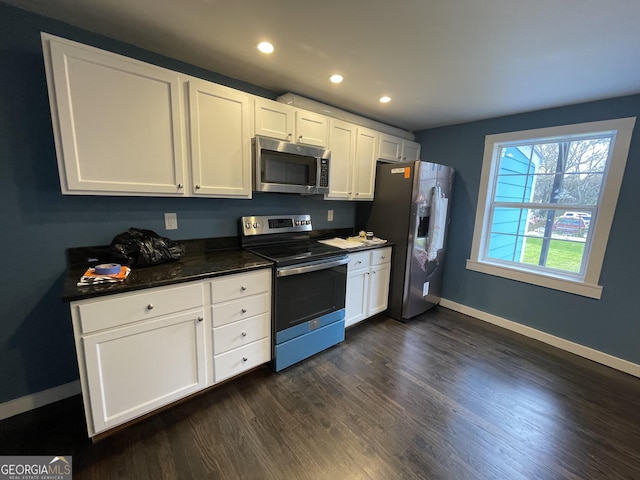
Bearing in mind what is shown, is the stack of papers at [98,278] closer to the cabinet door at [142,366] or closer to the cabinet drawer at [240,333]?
the cabinet door at [142,366]

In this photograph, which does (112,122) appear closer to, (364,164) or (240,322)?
(240,322)

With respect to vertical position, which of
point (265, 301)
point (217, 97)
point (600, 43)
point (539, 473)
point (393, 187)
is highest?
point (600, 43)

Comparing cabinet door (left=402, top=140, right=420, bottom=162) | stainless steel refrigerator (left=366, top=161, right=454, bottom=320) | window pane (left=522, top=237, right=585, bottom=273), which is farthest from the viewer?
cabinet door (left=402, top=140, right=420, bottom=162)

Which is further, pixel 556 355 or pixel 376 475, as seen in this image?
pixel 556 355

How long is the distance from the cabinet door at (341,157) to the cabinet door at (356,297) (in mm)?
880

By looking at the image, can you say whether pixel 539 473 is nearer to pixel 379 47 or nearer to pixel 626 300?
pixel 626 300

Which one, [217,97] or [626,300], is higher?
[217,97]

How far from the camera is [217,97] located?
6.14 feet

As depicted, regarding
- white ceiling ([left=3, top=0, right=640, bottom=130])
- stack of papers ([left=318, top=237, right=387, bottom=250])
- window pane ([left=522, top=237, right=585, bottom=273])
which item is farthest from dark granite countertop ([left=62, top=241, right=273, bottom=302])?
window pane ([left=522, top=237, right=585, bottom=273])

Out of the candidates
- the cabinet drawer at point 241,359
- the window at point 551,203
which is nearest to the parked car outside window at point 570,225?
the window at point 551,203

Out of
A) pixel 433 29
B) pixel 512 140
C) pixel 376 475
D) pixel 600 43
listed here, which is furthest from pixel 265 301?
pixel 512 140

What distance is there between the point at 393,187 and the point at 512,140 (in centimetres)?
141

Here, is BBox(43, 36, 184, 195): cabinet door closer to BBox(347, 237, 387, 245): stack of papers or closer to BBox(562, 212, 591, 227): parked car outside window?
BBox(347, 237, 387, 245): stack of papers

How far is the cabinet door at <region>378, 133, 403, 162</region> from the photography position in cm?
311
